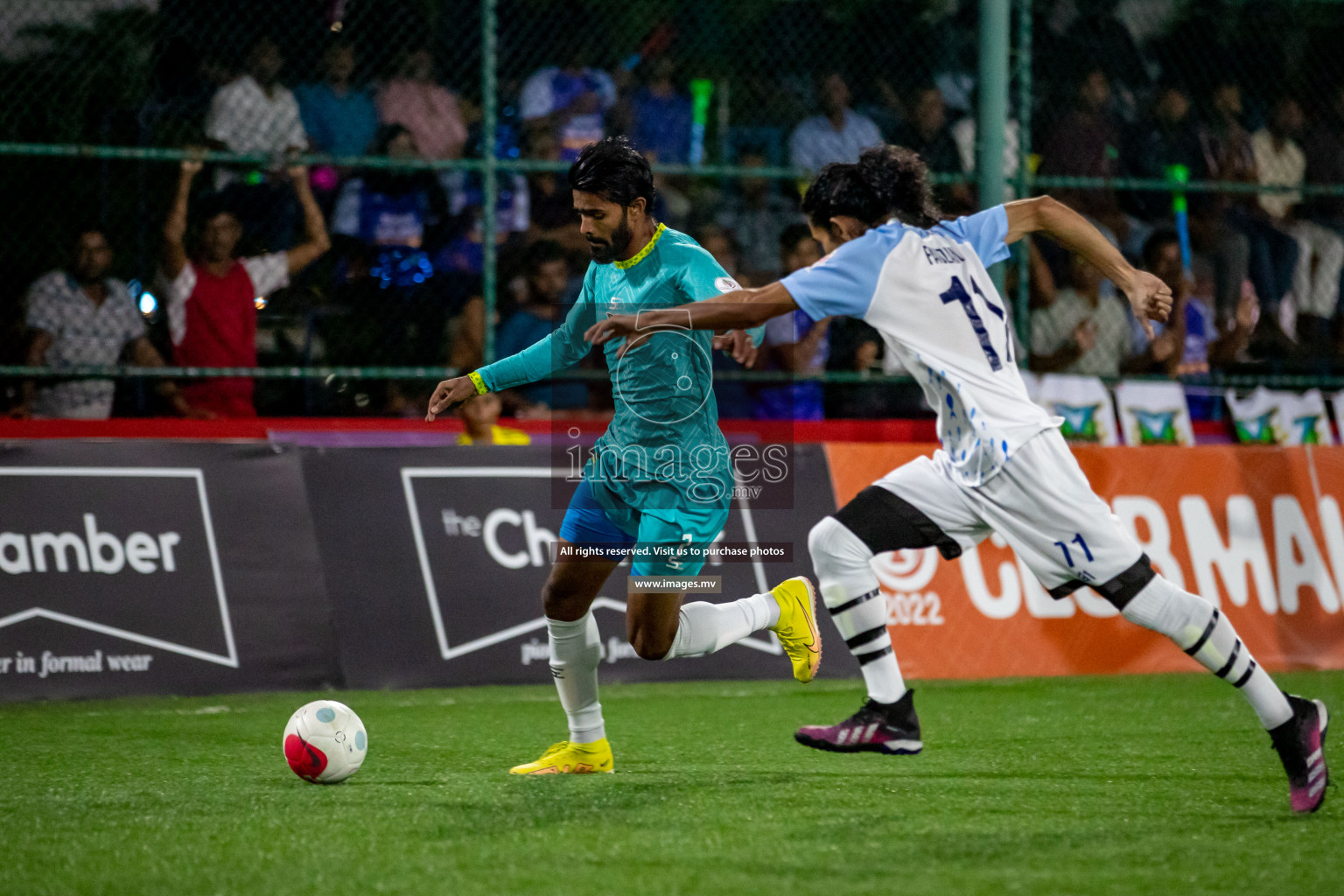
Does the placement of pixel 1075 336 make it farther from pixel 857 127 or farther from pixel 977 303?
pixel 977 303

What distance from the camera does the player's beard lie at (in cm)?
561

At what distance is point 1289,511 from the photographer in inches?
396

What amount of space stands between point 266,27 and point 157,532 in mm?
3532

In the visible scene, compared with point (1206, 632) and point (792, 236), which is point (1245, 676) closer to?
point (1206, 632)

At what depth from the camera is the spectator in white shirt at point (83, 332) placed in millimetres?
9508

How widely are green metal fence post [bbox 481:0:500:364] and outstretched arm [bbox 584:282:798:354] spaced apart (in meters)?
5.32

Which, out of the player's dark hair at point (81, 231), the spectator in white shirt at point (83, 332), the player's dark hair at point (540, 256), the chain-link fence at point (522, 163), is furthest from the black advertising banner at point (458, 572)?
the player's dark hair at point (81, 231)

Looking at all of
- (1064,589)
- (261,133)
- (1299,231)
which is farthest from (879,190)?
(1299,231)

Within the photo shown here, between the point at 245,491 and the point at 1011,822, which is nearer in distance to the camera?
the point at 1011,822

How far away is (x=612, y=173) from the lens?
558cm

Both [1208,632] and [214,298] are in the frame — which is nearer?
[1208,632]

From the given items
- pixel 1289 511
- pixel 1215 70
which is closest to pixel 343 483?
pixel 1289 511

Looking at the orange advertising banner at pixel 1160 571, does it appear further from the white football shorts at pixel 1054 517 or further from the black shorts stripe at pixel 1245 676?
the black shorts stripe at pixel 1245 676

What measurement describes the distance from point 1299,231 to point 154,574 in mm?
8501
